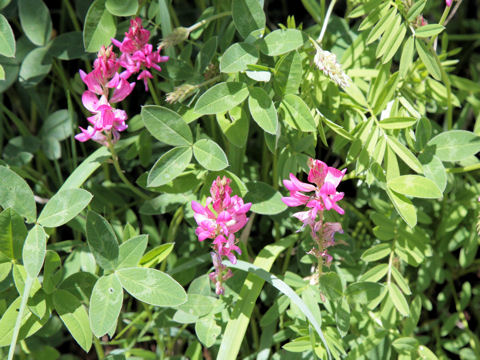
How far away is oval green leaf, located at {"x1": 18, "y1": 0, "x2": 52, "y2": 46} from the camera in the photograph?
178 centimetres

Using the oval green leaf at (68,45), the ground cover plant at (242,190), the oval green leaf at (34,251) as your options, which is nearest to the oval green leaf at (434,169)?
the ground cover plant at (242,190)

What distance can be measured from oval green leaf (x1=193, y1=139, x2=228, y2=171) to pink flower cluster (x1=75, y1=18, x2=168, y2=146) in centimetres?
20

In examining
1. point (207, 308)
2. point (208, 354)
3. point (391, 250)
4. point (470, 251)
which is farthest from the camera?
point (208, 354)

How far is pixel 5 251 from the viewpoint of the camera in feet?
4.69

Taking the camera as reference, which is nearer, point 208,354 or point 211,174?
point 211,174

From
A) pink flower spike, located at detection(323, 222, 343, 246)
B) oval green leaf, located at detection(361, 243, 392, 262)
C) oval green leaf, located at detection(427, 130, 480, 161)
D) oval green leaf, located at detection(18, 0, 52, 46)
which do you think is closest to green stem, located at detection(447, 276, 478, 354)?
oval green leaf, located at detection(361, 243, 392, 262)

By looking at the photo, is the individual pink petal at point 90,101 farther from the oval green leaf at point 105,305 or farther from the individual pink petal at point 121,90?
the oval green leaf at point 105,305

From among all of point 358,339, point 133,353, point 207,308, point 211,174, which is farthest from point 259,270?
point 133,353

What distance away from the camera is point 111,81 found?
1404 millimetres

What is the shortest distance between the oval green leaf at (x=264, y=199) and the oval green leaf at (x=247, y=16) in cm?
43

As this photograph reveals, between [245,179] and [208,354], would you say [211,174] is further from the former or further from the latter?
[208,354]

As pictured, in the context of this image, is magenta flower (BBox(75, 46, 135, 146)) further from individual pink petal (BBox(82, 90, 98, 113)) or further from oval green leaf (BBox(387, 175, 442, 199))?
oval green leaf (BBox(387, 175, 442, 199))

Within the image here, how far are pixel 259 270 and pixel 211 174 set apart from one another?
30 cm

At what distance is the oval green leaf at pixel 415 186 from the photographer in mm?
1378
